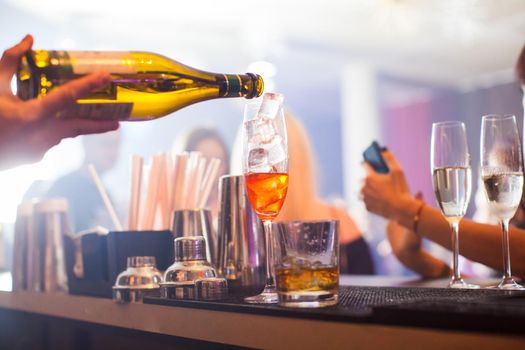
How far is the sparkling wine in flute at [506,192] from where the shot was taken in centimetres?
96

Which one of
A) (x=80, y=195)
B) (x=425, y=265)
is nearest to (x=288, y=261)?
(x=425, y=265)

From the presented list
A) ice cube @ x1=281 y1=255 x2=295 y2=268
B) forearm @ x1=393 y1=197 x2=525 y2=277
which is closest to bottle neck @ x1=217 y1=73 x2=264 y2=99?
ice cube @ x1=281 y1=255 x2=295 y2=268

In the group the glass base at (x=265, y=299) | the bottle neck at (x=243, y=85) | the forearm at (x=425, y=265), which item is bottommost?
the forearm at (x=425, y=265)

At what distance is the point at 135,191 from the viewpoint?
4.09 feet

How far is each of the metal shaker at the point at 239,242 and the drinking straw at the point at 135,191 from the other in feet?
0.76

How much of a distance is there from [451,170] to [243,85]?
0.43 metres

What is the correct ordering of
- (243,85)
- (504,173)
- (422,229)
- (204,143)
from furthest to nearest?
(204,143) < (422,229) < (504,173) < (243,85)

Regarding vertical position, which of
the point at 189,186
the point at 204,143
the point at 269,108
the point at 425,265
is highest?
the point at 204,143

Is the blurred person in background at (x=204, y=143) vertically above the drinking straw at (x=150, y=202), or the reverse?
the blurred person in background at (x=204, y=143)

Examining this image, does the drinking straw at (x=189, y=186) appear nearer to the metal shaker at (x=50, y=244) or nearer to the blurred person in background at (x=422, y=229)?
the metal shaker at (x=50, y=244)

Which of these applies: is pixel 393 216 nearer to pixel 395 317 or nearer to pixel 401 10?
pixel 395 317

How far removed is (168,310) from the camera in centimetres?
84

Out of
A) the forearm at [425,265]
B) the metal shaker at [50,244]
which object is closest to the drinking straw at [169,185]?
the metal shaker at [50,244]

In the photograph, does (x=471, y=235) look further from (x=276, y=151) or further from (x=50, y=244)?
(x=50, y=244)
